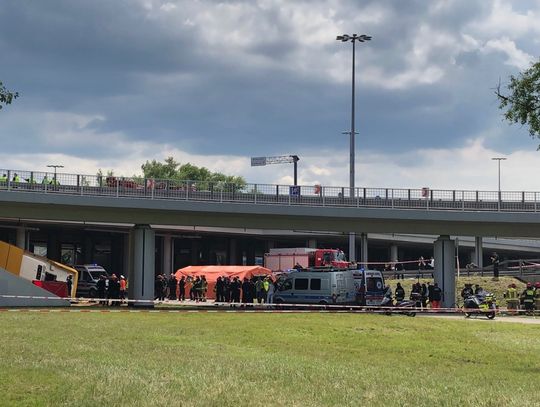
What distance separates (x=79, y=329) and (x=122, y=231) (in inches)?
2135

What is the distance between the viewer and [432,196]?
130 ft

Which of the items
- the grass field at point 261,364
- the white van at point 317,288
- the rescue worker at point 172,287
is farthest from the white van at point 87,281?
the grass field at point 261,364

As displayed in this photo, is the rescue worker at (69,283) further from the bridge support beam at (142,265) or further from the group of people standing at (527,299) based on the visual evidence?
the group of people standing at (527,299)

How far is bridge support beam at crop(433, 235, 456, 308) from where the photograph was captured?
1572 inches

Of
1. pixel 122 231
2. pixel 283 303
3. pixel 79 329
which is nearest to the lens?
pixel 79 329

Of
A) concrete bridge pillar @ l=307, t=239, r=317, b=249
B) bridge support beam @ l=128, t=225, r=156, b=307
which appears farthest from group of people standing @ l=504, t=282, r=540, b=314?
concrete bridge pillar @ l=307, t=239, r=317, b=249

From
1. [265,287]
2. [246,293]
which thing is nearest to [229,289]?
[246,293]

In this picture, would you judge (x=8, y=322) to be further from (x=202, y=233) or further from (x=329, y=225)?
(x=202, y=233)

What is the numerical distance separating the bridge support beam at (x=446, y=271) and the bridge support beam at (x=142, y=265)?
615 inches

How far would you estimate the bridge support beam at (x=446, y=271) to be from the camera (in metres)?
39.9

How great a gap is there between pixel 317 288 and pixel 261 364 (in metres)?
20.1

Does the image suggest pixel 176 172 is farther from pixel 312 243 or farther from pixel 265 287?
pixel 265 287

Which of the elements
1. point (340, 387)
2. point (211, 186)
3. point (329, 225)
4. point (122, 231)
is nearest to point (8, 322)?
point (340, 387)

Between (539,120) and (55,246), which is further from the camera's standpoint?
(55,246)
